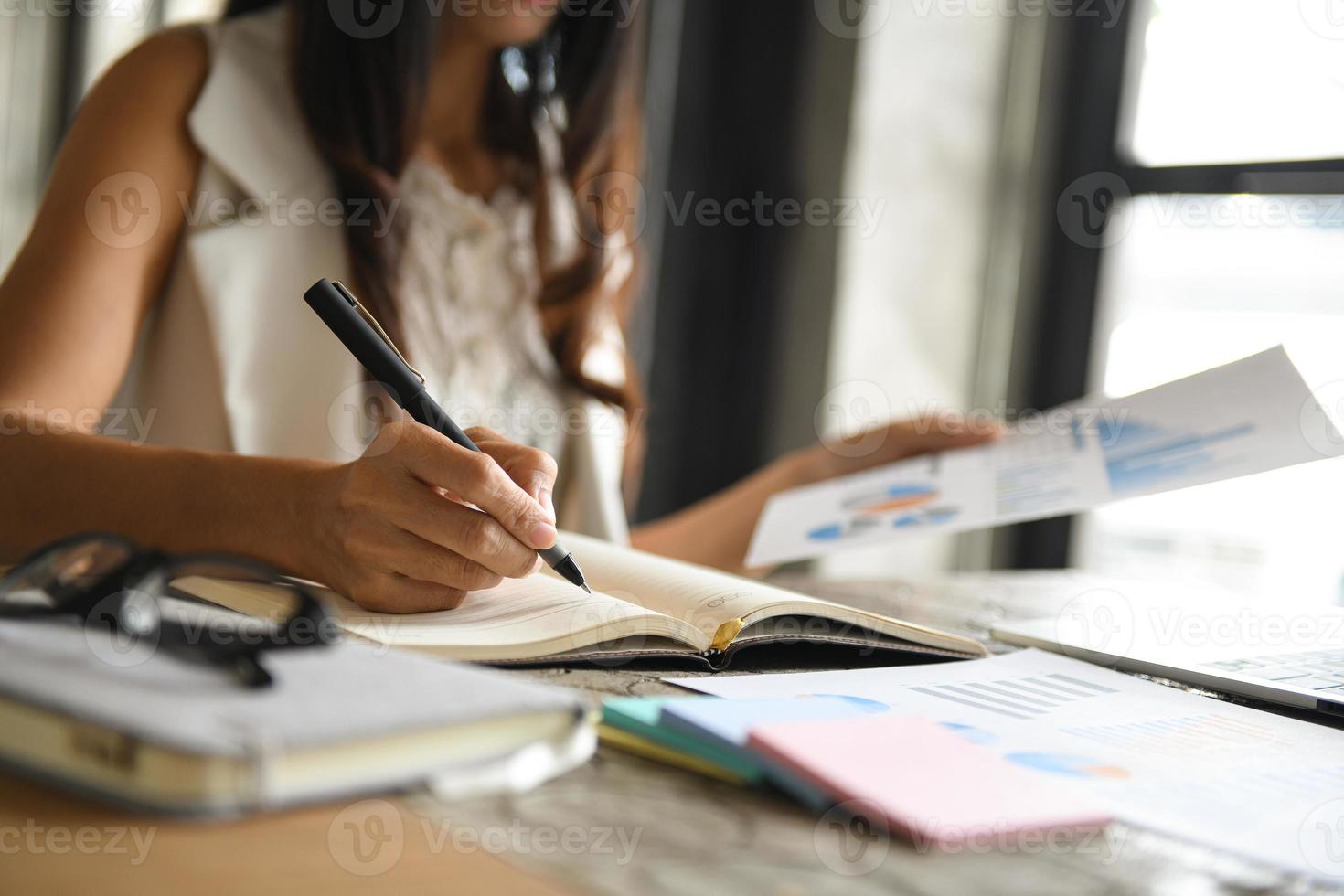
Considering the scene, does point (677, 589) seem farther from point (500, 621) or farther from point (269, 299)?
point (269, 299)

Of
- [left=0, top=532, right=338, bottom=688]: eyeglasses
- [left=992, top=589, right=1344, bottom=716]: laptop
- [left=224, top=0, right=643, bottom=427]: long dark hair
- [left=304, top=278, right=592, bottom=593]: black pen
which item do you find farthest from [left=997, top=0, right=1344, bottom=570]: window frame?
[left=0, top=532, right=338, bottom=688]: eyeglasses

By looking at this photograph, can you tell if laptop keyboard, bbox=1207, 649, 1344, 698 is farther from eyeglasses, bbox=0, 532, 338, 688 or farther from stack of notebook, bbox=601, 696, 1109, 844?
eyeglasses, bbox=0, 532, 338, 688

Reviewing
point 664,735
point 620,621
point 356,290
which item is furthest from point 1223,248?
point 664,735

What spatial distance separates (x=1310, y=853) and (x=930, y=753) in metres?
0.13

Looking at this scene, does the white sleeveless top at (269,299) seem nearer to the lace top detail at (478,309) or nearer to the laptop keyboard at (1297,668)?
the lace top detail at (478,309)

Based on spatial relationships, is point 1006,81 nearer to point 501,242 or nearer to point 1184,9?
point 1184,9

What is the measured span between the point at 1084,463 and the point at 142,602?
0.71m

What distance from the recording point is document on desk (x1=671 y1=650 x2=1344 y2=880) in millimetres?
412

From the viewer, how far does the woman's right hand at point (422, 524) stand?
1.94 feet

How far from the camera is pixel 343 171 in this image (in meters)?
1.10

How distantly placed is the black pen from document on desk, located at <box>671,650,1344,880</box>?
0.40ft

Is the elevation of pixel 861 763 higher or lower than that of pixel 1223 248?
lower

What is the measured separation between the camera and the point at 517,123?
4.44 ft

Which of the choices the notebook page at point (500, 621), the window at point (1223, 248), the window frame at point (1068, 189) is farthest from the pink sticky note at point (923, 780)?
the window frame at point (1068, 189)
